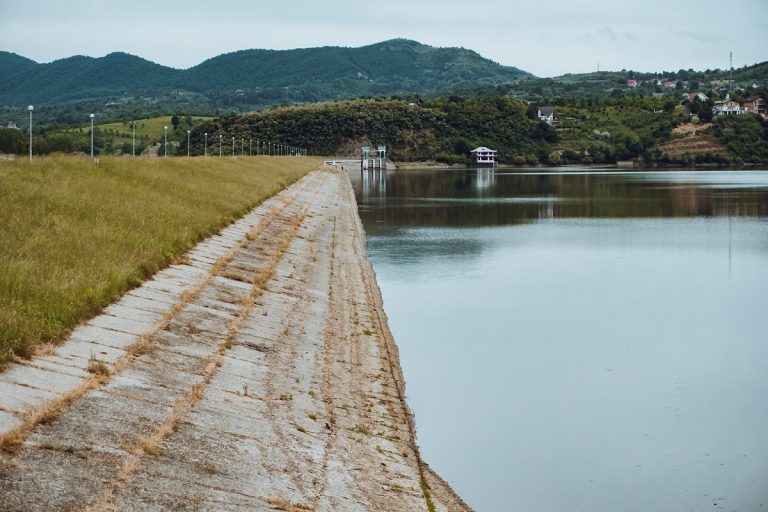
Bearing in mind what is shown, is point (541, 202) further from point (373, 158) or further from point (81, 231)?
point (373, 158)

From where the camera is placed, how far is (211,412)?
33.2 feet

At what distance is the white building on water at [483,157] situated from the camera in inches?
5704

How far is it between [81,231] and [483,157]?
13256 centimetres

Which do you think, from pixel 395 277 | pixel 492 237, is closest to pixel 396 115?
pixel 492 237

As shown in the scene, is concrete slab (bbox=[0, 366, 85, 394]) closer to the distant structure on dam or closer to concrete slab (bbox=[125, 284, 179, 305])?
concrete slab (bbox=[125, 284, 179, 305])

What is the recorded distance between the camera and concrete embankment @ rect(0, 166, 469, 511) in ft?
25.1

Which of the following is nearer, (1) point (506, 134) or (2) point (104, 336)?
(2) point (104, 336)

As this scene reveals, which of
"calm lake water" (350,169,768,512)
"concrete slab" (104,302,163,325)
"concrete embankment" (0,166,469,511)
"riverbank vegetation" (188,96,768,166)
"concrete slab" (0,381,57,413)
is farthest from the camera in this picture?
"riverbank vegetation" (188,96,768,166)

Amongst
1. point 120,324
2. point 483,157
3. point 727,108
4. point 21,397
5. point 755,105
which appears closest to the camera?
point 21,397

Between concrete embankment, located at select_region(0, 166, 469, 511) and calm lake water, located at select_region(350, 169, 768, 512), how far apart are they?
1.07 m

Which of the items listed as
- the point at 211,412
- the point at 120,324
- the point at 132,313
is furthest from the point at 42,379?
the point at 132,313

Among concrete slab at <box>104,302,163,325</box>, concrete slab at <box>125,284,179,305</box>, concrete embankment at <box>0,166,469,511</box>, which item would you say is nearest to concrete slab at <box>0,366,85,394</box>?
concrete embankment at <box>0,166,469,511</box>

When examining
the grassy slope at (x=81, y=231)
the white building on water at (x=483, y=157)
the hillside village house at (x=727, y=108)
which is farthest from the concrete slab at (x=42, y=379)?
the hillside village house at (x=727, y=108)

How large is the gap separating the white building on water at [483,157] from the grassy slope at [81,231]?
116 m
